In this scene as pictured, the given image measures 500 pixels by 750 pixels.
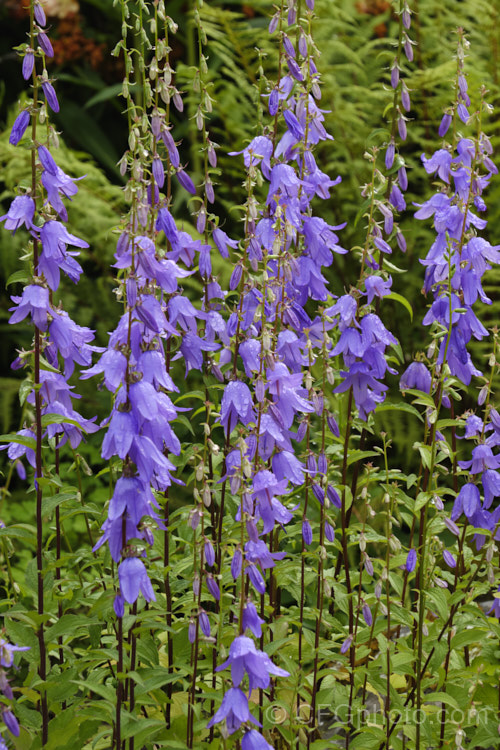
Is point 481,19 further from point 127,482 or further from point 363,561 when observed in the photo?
point 127,482

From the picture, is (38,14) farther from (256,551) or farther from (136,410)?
(256,551)

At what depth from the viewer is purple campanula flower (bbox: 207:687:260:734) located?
1441 mm

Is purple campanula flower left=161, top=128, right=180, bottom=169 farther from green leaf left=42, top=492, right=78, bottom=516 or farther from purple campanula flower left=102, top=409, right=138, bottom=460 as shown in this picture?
green leaf left=42, top=492, right=78, bottom=516

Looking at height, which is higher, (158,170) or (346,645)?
(158,170)

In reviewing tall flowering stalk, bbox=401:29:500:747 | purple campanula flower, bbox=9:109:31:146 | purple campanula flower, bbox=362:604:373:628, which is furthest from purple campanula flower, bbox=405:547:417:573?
purple campanula flower, bbox=9:109:31:146

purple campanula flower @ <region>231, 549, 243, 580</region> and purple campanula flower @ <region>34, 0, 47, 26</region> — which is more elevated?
purple campanula flower @ <region>34, 0, 47, 26</region>

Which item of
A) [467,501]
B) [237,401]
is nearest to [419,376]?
[467,501]

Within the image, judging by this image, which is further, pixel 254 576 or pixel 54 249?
pixel 54 249

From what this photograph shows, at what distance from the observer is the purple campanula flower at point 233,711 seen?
1.44 m

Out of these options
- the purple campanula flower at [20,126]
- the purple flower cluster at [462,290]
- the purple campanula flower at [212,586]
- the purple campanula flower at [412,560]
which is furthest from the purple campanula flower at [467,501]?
the purple campanula flower at [20,126]

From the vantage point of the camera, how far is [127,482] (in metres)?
1.53

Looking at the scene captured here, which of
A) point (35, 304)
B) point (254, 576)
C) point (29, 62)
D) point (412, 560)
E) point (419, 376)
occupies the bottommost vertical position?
point (412, 560)

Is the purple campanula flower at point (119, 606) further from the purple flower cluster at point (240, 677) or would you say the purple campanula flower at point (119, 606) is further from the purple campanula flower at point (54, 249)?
the purple campanula flower at point (54, 249)

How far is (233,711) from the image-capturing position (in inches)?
57.0
